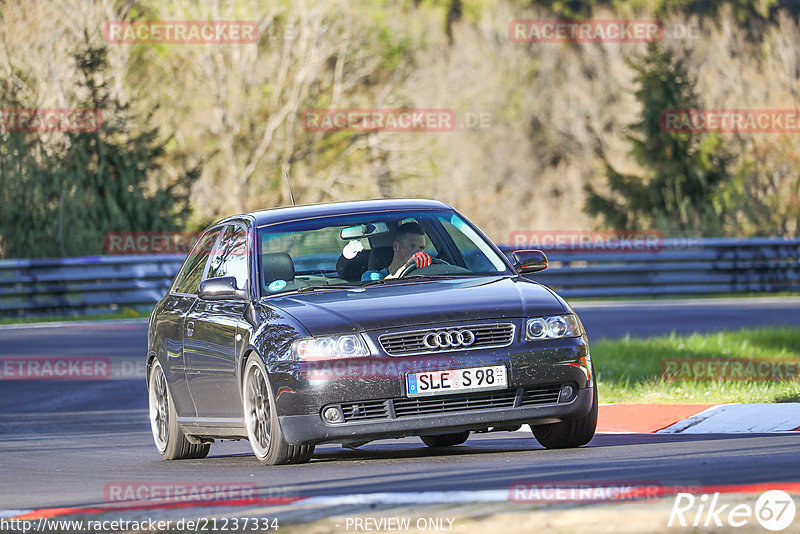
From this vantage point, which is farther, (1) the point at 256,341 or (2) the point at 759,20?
(2) the point at 759,20

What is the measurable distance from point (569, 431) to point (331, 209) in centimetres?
220

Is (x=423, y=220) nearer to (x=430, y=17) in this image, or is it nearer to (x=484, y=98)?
(x=484, y=98)

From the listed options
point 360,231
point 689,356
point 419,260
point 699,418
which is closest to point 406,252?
point 419,260

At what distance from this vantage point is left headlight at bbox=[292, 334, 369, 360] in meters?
8.31

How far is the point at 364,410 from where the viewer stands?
8.34 meters

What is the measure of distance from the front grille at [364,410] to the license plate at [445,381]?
17 cm

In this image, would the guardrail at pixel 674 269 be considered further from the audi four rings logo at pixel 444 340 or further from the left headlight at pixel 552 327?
the audi four rings logo at pixel 444 340

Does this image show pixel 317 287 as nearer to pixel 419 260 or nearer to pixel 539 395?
pixel 419 260

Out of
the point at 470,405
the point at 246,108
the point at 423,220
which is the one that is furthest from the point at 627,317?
the point at 246,108

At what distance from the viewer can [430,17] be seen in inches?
2685

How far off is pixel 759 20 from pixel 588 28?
723 centimetres

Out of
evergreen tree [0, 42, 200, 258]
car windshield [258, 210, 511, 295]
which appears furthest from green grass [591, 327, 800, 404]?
evergreen tree [0, 42, 200, 258]

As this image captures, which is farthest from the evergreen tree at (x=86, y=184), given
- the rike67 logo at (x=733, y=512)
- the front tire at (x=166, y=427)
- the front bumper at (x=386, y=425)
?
the rike67 logo at (x=733, y=512)

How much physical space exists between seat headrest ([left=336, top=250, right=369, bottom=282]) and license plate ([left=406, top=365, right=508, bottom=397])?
1.31 m
